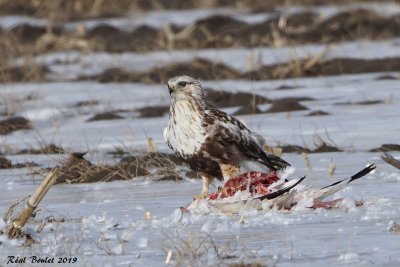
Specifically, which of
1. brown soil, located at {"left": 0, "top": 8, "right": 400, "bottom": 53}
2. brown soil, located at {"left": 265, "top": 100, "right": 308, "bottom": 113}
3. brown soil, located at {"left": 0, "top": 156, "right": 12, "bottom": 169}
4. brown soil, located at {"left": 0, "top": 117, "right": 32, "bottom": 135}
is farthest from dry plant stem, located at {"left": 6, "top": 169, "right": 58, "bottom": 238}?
brown soil, located at {"left": 0, "top": 8, "right": 400, "bottom": 53}

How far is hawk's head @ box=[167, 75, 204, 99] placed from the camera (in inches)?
269

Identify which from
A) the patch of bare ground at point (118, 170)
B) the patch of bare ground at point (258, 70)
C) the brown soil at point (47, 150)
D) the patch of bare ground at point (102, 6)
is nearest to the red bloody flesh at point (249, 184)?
the patch of bare ground at point (118, 170)

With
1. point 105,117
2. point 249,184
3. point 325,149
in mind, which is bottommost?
point 105,117

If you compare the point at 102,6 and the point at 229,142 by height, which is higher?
the point at 229,142

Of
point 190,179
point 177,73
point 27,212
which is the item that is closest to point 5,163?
point 190,179

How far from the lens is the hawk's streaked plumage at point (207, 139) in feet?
21.8

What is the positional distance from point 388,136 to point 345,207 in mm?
3373

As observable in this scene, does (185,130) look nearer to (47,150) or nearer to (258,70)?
(47,150)

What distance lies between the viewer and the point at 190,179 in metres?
7.87

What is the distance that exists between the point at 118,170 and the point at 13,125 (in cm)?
334

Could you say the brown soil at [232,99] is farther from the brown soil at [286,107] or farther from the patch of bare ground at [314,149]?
the patch of bare ground at [314,149]

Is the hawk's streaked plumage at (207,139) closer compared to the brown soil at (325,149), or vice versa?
the hawk's streaked plumage at (207,139)

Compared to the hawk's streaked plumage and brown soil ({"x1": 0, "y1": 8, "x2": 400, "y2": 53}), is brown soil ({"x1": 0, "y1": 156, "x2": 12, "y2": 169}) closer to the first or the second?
the hawk's streaked plumage

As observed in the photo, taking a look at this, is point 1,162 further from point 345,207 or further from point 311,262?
point 311,262
